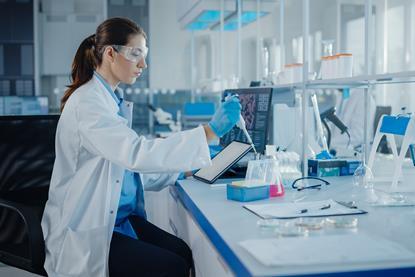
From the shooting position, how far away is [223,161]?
191cm

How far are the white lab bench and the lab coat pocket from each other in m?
0.31

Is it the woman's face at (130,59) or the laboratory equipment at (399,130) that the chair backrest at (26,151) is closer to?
the woman's face at (130,59)

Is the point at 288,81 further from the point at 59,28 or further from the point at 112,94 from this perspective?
the point at 59,28

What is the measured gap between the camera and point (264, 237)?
114 cm

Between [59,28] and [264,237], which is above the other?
[59,28]

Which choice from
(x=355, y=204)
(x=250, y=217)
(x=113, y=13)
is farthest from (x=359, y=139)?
(x=113, y=13)

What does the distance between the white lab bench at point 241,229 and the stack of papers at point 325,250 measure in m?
0.01

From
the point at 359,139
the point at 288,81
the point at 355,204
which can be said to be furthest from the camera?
the point at 359,139

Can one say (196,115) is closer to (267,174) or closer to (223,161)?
(223,161)

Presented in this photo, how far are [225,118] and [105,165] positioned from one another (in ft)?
1.40

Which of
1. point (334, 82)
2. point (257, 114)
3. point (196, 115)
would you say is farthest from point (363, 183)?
point (196, 115)

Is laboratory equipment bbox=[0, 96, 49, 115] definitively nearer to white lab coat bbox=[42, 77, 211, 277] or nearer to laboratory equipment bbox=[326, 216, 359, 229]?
white lab coat bbox=[42, 77, 211, 277]

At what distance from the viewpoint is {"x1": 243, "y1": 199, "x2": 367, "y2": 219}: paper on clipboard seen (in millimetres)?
1353

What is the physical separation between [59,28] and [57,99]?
31.0 inches
